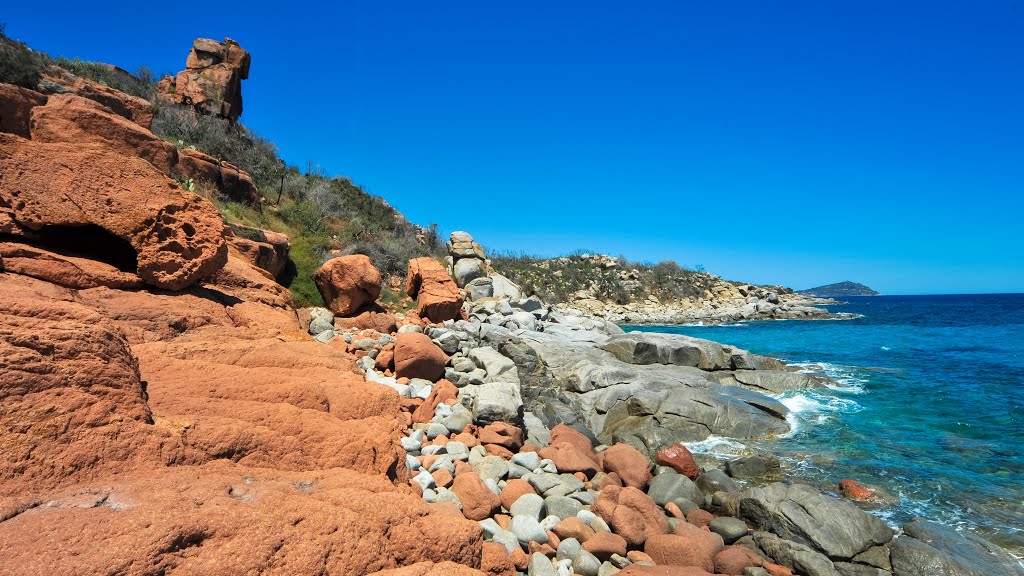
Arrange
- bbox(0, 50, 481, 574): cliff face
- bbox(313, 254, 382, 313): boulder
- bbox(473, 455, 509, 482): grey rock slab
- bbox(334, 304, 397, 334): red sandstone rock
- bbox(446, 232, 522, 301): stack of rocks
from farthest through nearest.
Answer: bbox(446, 232, 522, 301): stack of rocks → bbox(313, 254, 382, 313): boulder → bbox(334, 304, 397, 334): red sandstone rock → bbox(473, 455, 509, 482): grey rock slab → bbox(0, 50, 481, 574): cliff face

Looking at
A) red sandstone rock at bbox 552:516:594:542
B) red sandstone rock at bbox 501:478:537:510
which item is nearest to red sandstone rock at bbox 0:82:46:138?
red sandstone rock at bbox 501:478:537:510

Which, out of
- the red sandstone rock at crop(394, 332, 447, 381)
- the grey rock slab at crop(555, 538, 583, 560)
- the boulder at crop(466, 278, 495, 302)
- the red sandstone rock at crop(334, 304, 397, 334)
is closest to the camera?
the grey rock slab at crop(555, 538, 583, 560)

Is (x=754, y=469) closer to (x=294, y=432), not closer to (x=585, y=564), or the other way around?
(x=585, y=564)

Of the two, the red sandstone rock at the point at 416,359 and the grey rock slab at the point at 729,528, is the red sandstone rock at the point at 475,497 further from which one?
the red sandstone rock at the point at 416,359

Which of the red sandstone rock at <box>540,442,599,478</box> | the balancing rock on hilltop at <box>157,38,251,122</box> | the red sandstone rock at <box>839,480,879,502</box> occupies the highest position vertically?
the balancing rock on hilltop at <box>157,38,251,122</box>

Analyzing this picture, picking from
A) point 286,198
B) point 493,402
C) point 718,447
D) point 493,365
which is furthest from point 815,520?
point 286,198

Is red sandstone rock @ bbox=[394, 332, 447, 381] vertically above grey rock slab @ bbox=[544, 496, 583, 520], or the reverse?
red sandstone rock @ bbox=[394, 332, 447, 381]

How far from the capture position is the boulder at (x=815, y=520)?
6062mm

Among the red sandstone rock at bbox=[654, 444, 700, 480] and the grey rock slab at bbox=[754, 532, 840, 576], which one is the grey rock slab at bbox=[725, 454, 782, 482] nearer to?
the red sandstone rock at bbox=[654, 444, 700, 480]

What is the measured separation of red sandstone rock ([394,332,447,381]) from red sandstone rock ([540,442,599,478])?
2.46 metres

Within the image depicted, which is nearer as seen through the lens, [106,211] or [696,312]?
[106,211]

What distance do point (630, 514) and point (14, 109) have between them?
539 inches

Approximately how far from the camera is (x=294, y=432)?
138 inches

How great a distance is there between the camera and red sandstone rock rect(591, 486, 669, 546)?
544 cm
